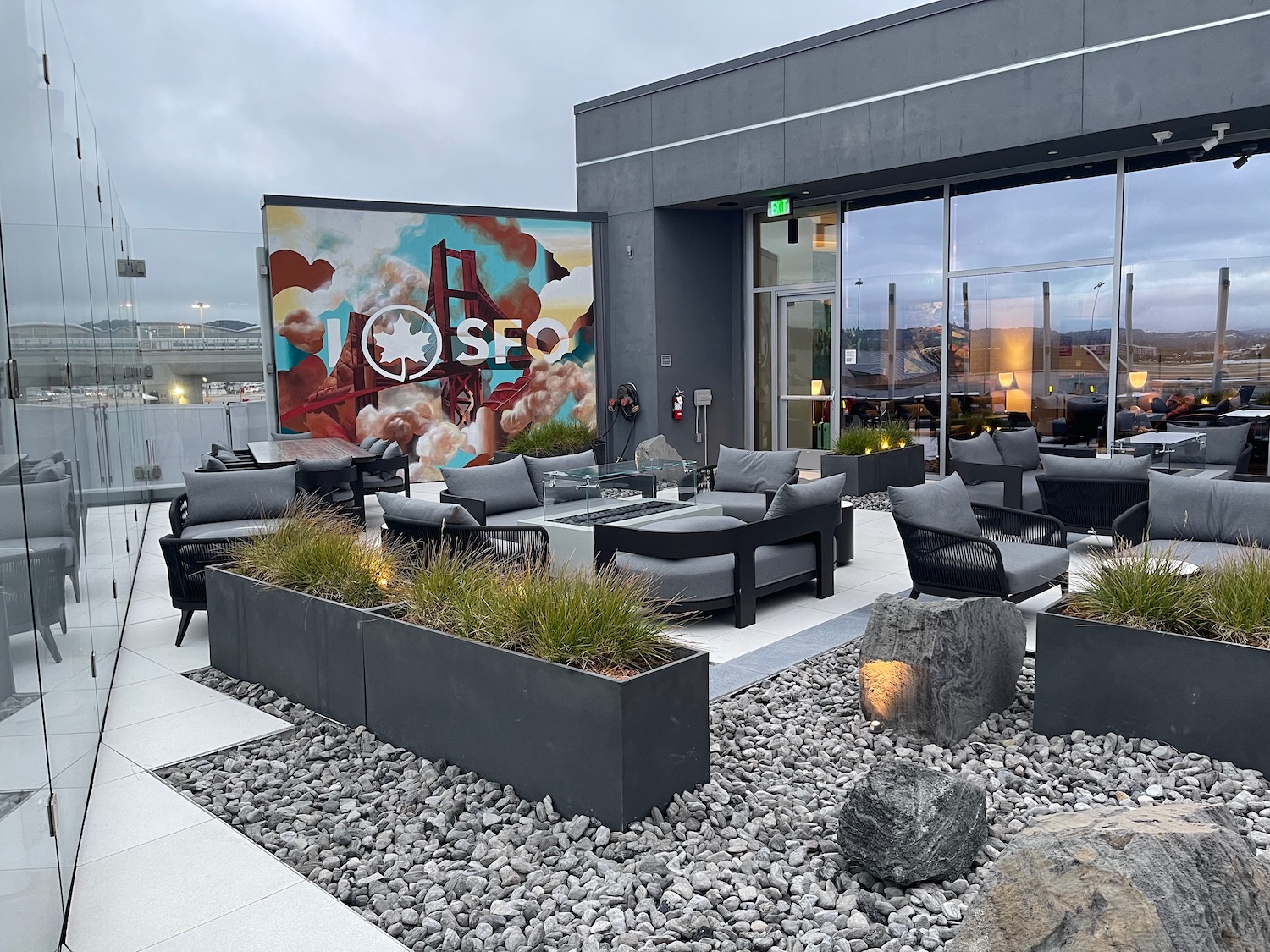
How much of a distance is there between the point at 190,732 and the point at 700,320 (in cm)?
1101

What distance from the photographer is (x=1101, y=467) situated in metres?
7.43

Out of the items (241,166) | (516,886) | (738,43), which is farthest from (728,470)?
(241,166)

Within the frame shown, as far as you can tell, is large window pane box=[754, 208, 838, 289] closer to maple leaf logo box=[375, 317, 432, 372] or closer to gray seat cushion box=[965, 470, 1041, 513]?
maple leaf logo box=[375, 317, 432, 372]

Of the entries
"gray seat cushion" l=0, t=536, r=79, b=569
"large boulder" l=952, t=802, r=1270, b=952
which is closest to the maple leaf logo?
"gray seat cushion" l=0, t=536, r=79, b=569

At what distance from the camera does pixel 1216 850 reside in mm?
2160

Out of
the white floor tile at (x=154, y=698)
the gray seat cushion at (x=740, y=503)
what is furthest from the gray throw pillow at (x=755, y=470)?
the white floor tile at (x=154, y=698)

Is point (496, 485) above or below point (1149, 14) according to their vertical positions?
below

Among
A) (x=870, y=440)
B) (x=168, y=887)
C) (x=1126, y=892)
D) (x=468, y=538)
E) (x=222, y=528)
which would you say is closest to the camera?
(x=1126, y=892)

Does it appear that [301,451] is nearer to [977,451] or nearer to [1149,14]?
[977,451]

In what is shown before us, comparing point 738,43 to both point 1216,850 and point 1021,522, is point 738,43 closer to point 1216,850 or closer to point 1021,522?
point 1021,522

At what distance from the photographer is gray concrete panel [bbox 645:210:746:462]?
13.9 m

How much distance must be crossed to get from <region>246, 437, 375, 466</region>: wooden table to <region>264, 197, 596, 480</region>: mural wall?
5.42 feet

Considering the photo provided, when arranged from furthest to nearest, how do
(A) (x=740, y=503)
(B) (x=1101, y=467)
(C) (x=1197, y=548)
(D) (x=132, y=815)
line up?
(A) (x=740, y=503)
(B) (x=1101, y=467)
(C) (x=1197, y=548)
(D) (x=132, y=815)

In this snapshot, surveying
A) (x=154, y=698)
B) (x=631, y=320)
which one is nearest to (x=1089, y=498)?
(x=154, y=698)
